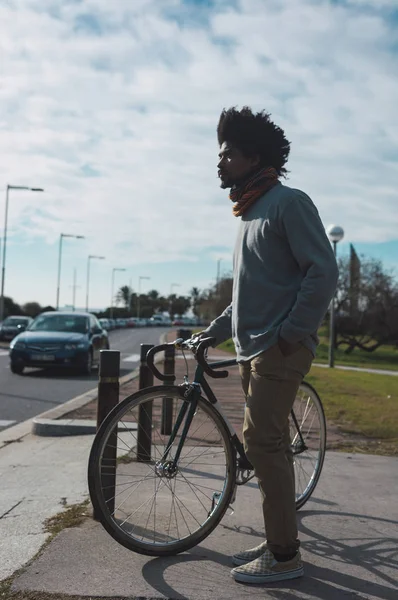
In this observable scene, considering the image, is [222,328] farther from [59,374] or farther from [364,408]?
[59,374]

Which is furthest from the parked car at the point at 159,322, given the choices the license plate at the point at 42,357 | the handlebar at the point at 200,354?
the handlebar at the point at 200,354

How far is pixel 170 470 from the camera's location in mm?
3482

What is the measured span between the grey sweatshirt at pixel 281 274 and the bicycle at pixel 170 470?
372 millimetres

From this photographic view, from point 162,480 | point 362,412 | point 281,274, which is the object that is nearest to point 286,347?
point 281,274

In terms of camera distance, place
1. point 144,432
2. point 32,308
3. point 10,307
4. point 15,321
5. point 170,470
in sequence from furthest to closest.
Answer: point 32,308
point 10,307
point 15,321
point 144,432
point 170,470

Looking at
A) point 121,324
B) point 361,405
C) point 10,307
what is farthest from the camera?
point 121,324

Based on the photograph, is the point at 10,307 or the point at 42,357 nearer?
the point at 42,357

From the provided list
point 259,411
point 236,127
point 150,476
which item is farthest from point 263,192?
point 150,476

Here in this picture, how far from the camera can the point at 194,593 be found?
2.87 metres

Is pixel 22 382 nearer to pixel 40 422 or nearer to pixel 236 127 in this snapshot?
pixel 40 422

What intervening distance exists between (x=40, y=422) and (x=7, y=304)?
70.1 m

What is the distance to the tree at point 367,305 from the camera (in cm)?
4559

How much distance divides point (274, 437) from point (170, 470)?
0.63 m

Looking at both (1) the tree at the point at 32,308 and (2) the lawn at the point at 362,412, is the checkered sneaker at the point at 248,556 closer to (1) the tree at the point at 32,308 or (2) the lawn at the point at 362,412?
(2) the lawn at the point at 362,412
